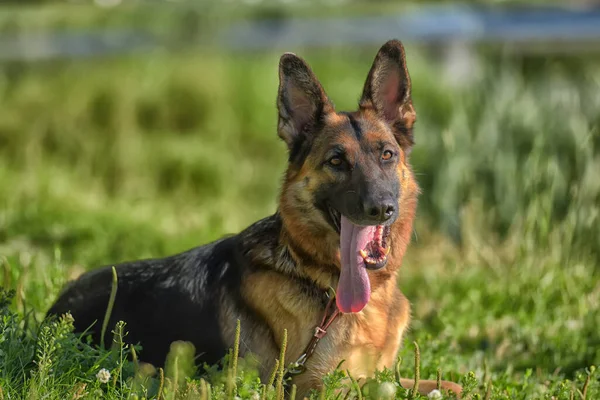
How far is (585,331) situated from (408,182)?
7.03 feet

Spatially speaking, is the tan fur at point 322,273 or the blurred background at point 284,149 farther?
the blurred background at point 284,149

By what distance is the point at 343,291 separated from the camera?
12.6 feet

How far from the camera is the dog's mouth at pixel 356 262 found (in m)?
3.85

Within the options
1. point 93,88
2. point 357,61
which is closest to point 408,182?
point 93,88

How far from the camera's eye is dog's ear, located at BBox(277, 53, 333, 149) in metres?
4.15

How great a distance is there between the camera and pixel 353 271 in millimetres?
3855

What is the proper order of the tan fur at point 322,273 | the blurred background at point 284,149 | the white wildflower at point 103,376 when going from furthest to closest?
the blurred background at point 284,149, the tan fur at point 322,273, the white wildflower at point 103,376

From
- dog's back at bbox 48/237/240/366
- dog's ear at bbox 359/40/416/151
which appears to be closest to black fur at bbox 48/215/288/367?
dog's back at bbox 48/237/240/366

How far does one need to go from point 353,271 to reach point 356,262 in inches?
1.7

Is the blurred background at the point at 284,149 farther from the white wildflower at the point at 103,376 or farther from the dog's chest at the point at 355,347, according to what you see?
the white wildflower at the point at 103,376

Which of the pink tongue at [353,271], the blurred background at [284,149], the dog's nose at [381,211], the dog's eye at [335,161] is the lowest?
the blurred background at [284,149]

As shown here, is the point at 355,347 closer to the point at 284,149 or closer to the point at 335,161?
the point at 335,161

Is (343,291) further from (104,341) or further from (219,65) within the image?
(219,65)

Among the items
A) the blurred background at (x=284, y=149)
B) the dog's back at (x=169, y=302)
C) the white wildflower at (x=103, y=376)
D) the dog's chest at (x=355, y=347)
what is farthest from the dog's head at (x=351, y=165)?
the white wildflower at (x=103, y=376)
